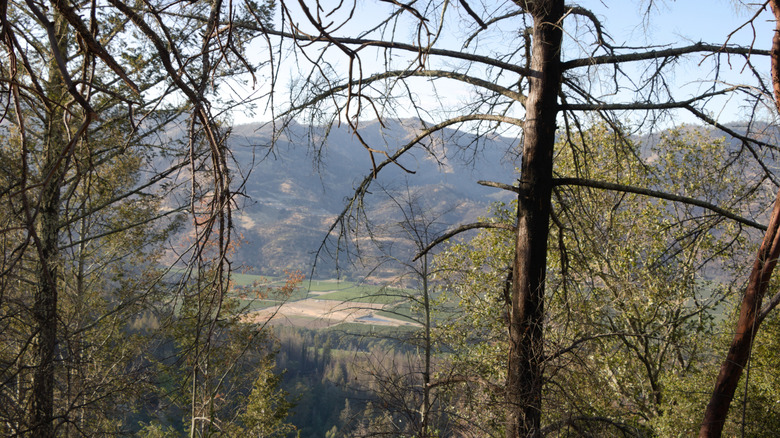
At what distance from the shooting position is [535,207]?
379cm

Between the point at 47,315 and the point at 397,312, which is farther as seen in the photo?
the point at 397,312

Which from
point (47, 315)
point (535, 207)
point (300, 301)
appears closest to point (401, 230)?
point (535, 207)

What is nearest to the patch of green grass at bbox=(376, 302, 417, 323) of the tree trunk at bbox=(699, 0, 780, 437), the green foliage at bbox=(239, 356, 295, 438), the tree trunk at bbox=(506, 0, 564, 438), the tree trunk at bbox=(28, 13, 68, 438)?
the tree trunk at bbox=(506, 0, 564, 438)

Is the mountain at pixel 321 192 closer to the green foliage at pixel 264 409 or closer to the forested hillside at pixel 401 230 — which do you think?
the forested hillside at pixel 401 230

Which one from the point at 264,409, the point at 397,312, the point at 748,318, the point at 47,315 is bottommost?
the point at 264,409

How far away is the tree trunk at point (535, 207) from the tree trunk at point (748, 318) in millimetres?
1722

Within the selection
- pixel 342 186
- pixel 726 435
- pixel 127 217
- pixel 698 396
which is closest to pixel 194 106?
pixel 698 396

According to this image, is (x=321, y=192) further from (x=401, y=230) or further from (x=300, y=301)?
(x=401, y=230)

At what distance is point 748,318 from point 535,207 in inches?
85.4

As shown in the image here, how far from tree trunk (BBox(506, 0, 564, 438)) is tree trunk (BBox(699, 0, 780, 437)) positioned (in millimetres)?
1722

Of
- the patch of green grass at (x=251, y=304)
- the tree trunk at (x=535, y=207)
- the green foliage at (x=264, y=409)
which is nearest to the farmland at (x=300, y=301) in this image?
the patch of green grass at (x=251, y=304)

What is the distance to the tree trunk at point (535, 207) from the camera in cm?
371

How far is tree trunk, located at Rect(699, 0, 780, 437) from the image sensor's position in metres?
4.05

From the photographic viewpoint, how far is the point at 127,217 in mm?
12023
